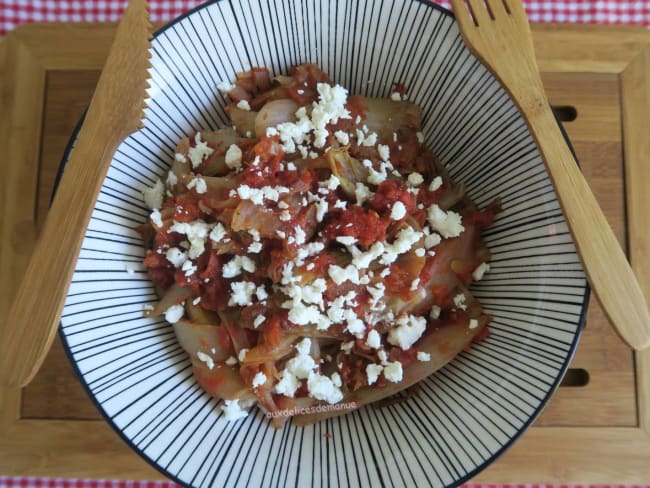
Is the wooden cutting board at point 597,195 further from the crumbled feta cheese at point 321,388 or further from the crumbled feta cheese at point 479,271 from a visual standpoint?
the crumbled feta cheese at point 321,388

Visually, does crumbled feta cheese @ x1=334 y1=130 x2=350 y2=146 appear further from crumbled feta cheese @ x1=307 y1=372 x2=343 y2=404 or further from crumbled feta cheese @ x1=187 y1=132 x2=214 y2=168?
crumbled feta cheese @ x1=307 y1=372 x2=343 y2=404

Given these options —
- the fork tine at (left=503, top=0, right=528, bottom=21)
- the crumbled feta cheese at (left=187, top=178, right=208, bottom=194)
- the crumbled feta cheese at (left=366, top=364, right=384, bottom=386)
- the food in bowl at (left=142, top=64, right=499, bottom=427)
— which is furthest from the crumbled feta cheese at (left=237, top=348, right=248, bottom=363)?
the fork tine at (left=503, top=0, right=528, bottom=21)

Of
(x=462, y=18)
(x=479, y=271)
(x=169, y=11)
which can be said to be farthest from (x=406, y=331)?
(x=169, y=11)

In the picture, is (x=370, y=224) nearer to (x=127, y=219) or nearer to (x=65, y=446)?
(x=127, y=219)

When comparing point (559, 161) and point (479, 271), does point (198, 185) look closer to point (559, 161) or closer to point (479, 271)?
point (479, 271)

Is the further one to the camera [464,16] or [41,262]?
[464,16]

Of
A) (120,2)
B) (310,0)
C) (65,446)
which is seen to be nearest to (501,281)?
(310,0)
